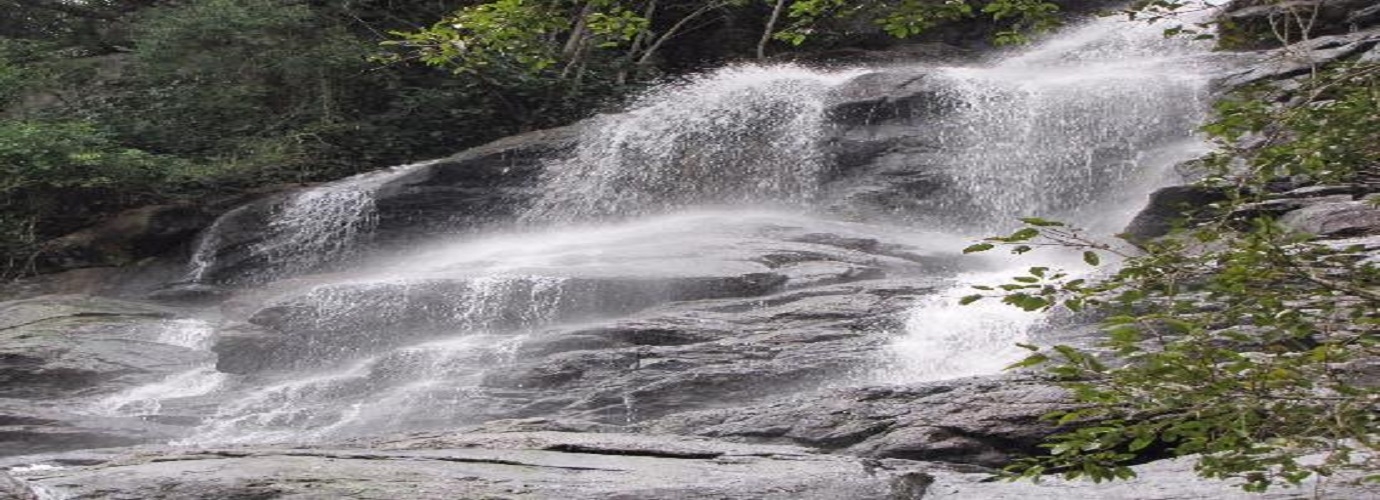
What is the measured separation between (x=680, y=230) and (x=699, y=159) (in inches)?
98.8

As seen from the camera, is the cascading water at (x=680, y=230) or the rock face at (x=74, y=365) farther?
the cascading water at (x=680, y=230)

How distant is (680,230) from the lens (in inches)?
486

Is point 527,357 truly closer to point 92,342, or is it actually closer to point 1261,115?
point 92,342

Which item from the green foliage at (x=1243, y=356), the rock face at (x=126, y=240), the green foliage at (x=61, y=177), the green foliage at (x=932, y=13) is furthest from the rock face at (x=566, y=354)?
the green foliage at (x=932, y=13)

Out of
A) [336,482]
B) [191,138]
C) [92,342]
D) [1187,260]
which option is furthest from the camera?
[191,138]

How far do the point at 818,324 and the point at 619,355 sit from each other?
133 centimetres

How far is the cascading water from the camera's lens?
8766mm

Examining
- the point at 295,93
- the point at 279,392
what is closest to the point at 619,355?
the point at 279,392

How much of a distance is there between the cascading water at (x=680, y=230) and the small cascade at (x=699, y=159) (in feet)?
0.08

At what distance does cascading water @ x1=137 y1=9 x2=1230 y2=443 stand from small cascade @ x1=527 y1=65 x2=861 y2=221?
2cm

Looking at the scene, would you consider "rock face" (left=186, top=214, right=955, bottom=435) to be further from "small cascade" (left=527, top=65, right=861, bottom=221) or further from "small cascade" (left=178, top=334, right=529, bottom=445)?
"small cascade" (left=527, top=65, right=861, bottom=221)

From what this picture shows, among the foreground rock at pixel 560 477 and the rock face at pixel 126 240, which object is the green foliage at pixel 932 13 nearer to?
the foreground rock at pixel 560 477

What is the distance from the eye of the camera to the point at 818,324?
8.87 metres

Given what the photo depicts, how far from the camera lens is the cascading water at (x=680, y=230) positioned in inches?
345
